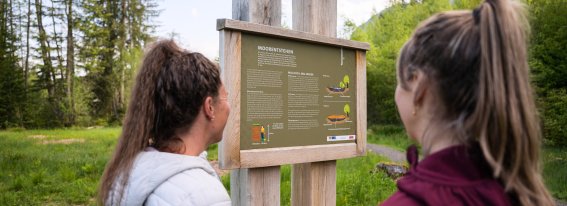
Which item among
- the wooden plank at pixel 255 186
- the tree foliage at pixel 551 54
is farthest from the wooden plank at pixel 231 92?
the tree foliage at pixel 551 54

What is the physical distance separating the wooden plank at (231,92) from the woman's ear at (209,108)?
0.86 metres

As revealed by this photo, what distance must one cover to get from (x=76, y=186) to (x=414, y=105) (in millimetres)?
7845

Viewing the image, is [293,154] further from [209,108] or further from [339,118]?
[209,108]

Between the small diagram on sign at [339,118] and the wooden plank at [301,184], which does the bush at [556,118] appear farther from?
the wooden plank at [301,184]

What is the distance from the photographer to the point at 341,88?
369 centimetres

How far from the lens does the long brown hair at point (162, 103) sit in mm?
1783

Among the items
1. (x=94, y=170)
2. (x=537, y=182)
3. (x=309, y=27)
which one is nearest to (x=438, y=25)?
(x=537, y=182)

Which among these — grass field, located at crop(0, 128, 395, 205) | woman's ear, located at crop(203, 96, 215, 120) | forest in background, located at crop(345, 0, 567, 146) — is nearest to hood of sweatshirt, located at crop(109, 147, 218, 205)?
woman's ear, located at crop(203, 96, 215, 120)

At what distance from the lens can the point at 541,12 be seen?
1741 centimetres

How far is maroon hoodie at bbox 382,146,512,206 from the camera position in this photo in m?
0.99

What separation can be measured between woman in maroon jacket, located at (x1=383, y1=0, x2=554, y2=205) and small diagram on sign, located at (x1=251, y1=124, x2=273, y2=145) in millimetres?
1895

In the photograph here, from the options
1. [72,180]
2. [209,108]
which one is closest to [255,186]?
[209,108]

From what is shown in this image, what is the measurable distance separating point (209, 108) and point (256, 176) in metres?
1.26

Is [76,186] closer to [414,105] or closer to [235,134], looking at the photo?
[235,134]
